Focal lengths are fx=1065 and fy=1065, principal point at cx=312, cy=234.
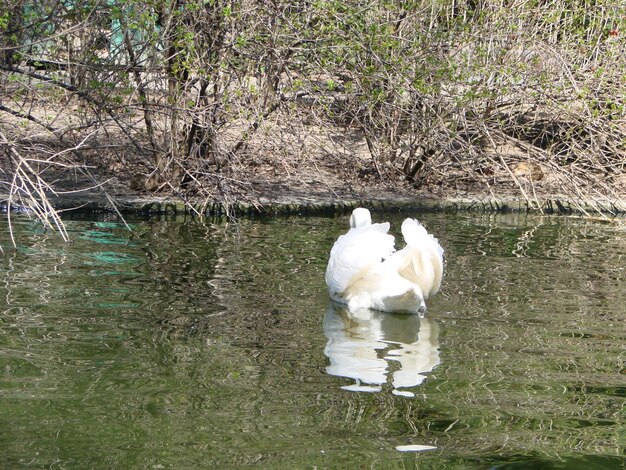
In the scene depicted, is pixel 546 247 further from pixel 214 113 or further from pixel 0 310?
pixel 0 310

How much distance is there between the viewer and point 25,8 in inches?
433

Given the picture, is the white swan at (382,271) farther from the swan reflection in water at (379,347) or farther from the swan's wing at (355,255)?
the swan reflection in water at (379,347)

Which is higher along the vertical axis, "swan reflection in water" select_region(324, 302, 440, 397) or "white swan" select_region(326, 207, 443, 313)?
"white swan" select_region(326, 207, 443, 313)

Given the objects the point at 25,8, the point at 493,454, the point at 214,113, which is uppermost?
the point at 25,8

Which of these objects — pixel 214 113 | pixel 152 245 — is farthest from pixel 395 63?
pixel 152 245

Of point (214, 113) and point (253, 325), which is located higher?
point (214, 113)

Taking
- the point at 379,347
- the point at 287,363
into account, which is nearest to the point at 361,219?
the point at 379,347

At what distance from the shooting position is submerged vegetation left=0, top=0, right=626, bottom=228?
10.8m

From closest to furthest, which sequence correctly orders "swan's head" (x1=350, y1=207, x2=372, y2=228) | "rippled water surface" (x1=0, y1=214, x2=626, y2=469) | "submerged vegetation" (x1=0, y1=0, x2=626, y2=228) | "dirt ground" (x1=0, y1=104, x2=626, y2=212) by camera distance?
"rippled water surface" (x1=0, y1=214, x2=626, y2=469)
"swan's head" (x1=350, y1=207, x2=372, y2=228)
"submerged vegetation" (x1=0, y1=0, x2=626, y2=228)
"dirt ground" (x1=0, y1=104, x2=626, y2=212)

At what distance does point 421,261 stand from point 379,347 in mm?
1140

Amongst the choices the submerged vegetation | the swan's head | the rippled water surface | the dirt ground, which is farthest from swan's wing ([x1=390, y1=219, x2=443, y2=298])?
the dirt ground

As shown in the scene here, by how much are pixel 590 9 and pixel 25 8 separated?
27.4 feet

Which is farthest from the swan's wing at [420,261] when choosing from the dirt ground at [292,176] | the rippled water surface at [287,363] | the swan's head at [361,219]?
the dirt ground at [292,176]

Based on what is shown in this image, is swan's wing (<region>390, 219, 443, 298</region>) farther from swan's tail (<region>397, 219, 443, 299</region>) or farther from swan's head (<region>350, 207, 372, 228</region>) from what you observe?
swan's head (<region>350, 207, 372, 228</region>)
